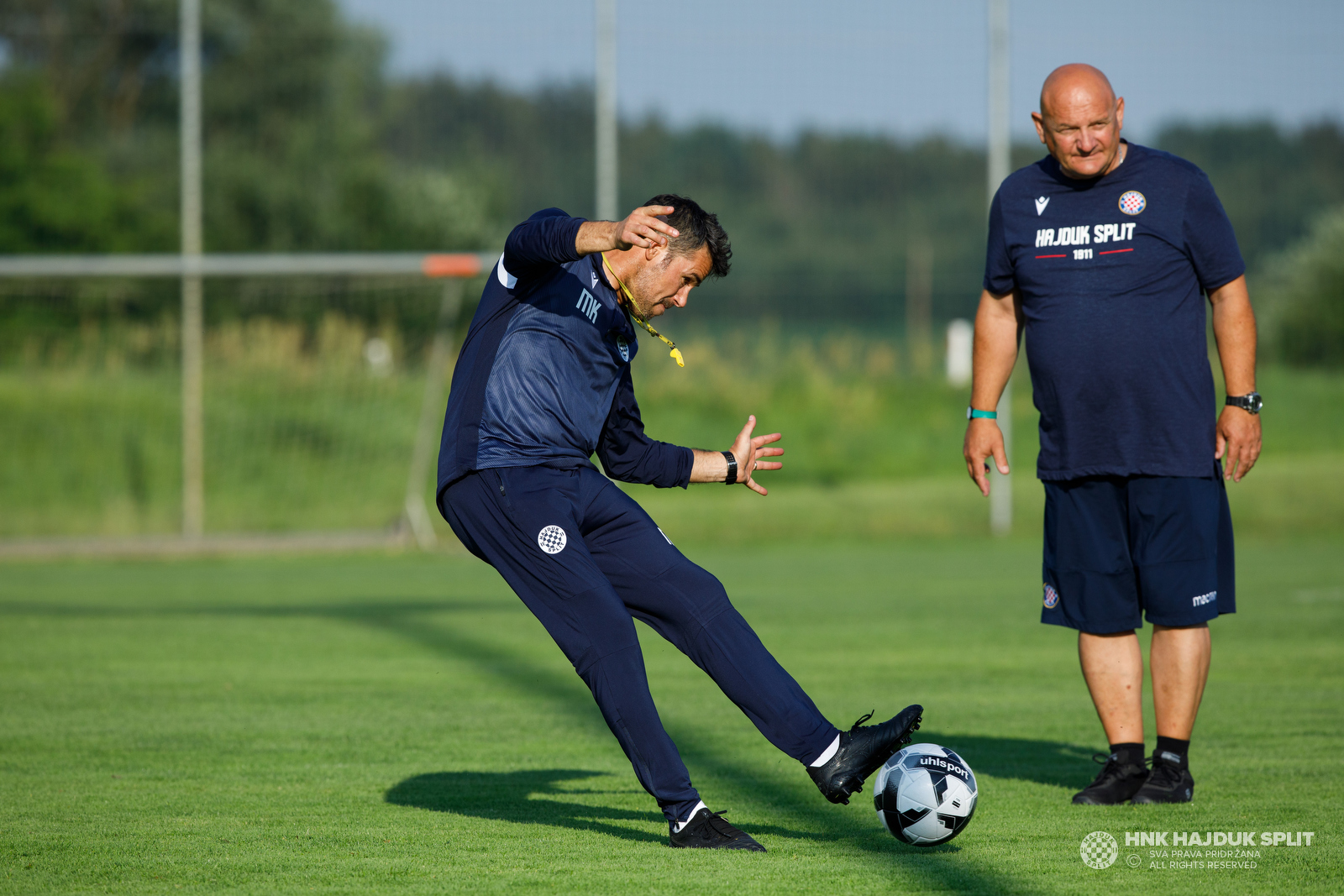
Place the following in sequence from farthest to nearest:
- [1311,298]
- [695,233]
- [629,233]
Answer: [1311,298] → [695,233] → [629,233]

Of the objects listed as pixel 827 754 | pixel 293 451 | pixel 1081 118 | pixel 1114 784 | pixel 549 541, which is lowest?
pixel 293 451

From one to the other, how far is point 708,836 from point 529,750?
1753 mm

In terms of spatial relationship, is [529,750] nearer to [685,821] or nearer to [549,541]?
[685,821]

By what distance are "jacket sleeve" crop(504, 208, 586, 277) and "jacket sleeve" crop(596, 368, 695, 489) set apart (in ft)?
2.23

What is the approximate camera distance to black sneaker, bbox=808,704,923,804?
12.8 ft

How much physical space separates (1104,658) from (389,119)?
16.9 meters

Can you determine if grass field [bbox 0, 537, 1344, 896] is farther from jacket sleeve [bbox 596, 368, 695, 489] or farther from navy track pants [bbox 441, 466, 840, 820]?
jacket sleeve [bbox 596, 368, 695, 489]

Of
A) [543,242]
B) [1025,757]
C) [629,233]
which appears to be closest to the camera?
[629,233]

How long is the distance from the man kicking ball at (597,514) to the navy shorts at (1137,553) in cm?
105

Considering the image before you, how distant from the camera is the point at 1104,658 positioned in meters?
4.74

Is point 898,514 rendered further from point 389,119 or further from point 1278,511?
point 389,119

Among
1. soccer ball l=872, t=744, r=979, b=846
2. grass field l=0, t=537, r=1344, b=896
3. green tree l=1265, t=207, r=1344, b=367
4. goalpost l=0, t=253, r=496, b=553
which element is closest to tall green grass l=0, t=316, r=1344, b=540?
goalpost l=0, t=253, r=496, b=553

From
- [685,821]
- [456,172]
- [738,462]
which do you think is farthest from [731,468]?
[456,172]

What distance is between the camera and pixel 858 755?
12.8ft
